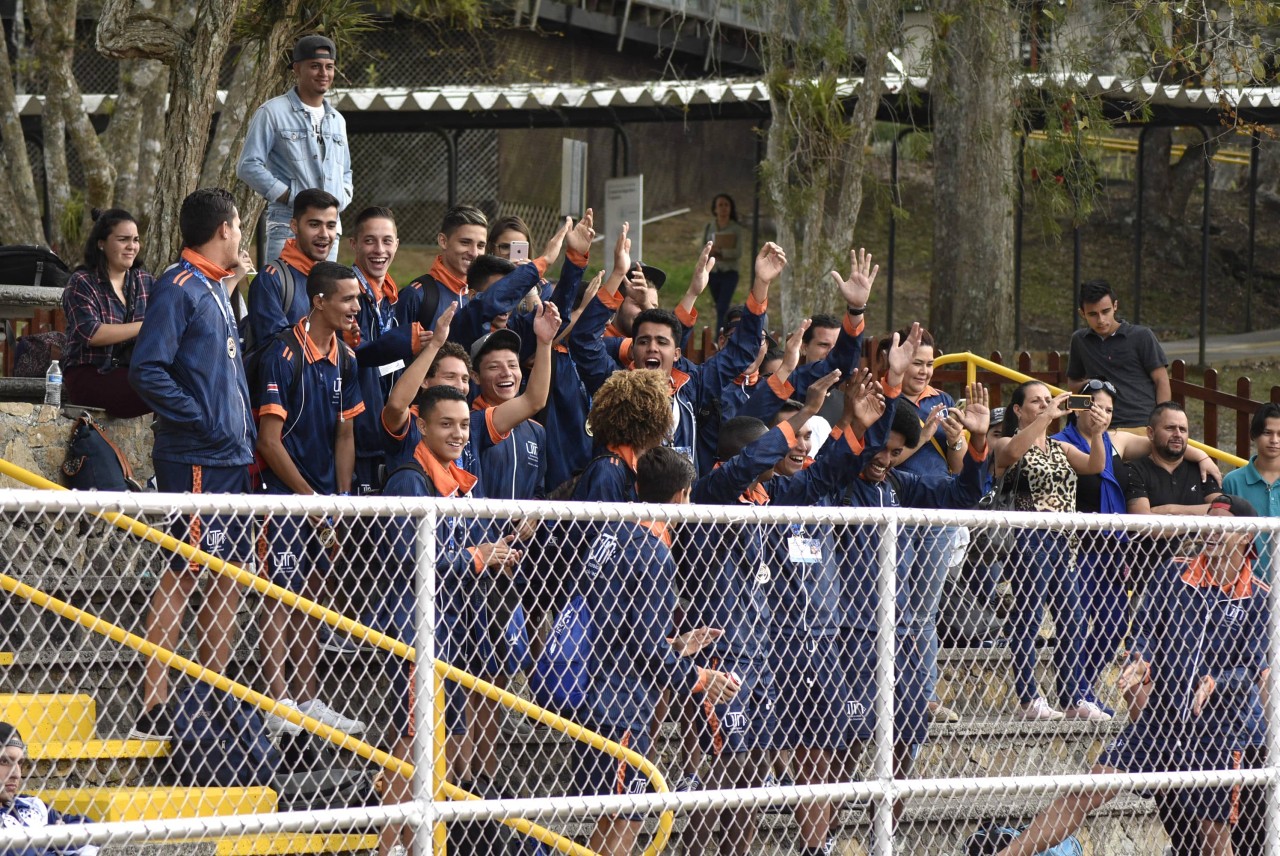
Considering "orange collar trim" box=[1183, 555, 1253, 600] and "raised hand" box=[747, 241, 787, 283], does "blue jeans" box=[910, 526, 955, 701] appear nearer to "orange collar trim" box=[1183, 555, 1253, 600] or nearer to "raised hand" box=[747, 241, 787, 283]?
"orange collar trim" box=[1183, 555, 1253, 600]

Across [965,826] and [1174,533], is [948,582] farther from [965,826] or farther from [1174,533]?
[1174,533]

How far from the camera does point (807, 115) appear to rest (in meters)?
12.2

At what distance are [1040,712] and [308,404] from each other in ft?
9.68

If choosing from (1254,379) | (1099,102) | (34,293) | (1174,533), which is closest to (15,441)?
(34,293)

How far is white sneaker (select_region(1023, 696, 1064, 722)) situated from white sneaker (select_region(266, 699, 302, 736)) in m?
2.62

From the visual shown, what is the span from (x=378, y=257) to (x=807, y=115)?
19.9 ft

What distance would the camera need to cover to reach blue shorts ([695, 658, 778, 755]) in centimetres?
505

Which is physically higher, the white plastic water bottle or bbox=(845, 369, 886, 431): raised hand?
bbox=(845, 369, 886, 431): raised hand

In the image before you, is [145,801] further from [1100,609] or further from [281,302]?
[1100,609]

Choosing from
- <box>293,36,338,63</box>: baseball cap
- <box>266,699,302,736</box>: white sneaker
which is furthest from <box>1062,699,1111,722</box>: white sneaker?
<box>293,36,338,63</box>: baseball cap

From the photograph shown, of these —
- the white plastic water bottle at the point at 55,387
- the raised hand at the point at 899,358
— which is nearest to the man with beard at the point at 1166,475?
the raised hand at the point at 899,358

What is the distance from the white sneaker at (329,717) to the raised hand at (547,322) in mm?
2038

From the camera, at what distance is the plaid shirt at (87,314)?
23.1 ft

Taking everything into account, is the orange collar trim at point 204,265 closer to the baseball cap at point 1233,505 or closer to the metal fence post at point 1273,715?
the metal fence post at point 1273,715
